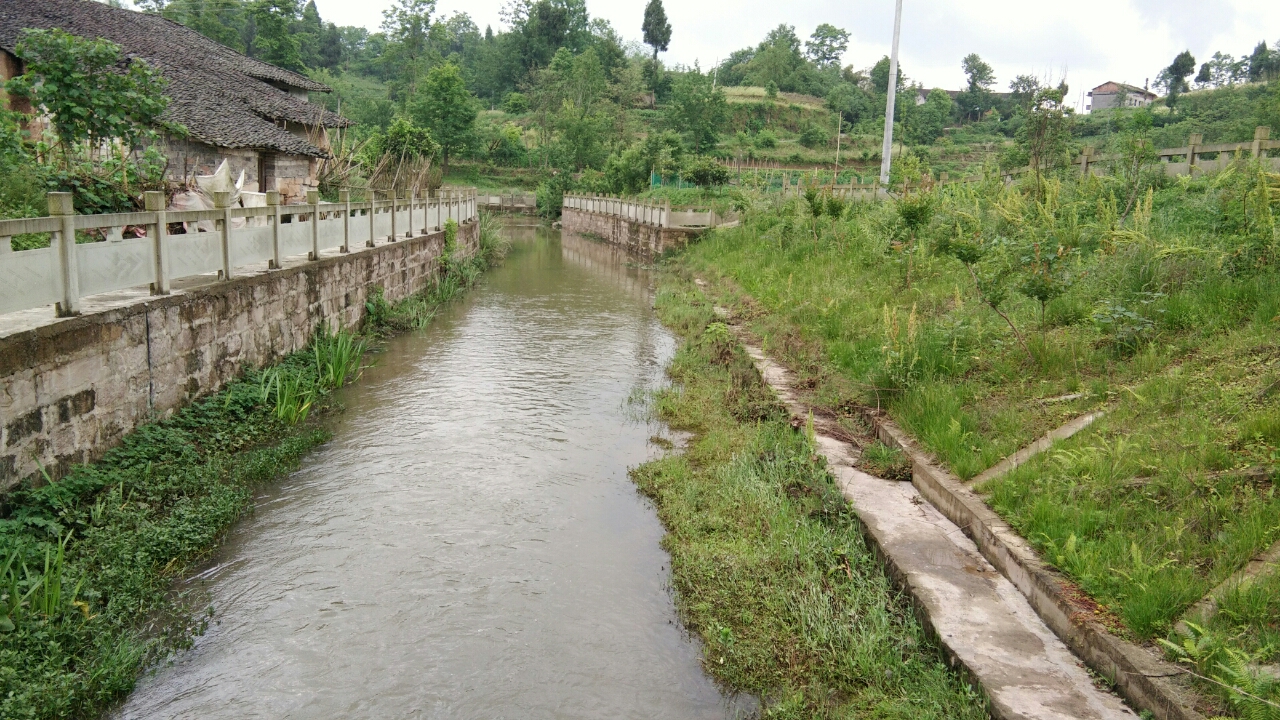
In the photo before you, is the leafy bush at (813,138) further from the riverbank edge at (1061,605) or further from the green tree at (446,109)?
the riverbank edge at (1061,605)

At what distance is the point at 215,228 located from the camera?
846 centimetres

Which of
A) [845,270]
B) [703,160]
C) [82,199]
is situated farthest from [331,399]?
[703,160]

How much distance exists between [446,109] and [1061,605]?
55374 millimetres

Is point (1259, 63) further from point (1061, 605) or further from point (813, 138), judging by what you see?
point (1061, 605)

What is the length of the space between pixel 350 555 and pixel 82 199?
15.9 ft

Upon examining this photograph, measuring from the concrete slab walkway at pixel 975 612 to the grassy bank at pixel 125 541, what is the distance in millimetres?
4102

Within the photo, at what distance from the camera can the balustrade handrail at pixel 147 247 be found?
5527 mm

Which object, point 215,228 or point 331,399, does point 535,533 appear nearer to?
point 331,399

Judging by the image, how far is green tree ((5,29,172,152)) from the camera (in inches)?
351

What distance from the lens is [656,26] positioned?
92.2 metres

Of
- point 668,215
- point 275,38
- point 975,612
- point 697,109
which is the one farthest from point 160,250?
point 275,38

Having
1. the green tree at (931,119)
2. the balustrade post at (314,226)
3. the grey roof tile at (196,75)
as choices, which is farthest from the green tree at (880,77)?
the balustrade post at (314,226)

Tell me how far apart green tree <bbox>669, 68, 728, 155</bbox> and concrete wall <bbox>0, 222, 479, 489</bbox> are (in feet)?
126

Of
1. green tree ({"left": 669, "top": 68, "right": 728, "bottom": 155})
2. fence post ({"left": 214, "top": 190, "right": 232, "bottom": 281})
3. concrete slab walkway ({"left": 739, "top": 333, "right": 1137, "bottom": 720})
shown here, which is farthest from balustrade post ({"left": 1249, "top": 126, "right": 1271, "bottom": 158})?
green tree ({"left": 669, "top": 68, "right": 728, "bottom": 155})
